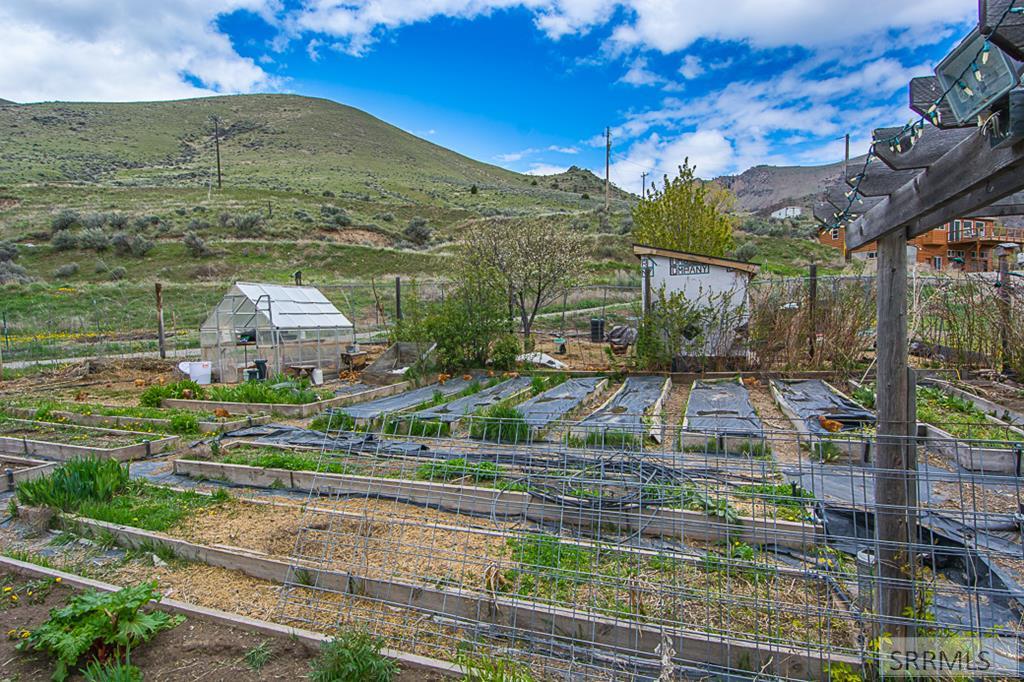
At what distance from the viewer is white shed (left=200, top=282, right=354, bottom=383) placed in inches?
534

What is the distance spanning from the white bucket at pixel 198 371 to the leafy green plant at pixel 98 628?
10948mm

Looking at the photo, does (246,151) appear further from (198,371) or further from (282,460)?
(282,460)

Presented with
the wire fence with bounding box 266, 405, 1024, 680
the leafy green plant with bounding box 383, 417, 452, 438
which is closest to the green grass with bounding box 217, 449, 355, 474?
the leafy green plant with bounding box 383, 417, 452, 438

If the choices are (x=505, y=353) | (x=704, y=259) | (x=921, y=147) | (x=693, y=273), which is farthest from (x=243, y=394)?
(x=704, y=259)

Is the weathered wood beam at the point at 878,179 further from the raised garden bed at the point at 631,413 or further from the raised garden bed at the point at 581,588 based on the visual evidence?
the raised garden bed at the point at 631,413

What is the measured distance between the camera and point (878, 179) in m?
2.87

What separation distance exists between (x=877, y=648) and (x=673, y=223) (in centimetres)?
1840

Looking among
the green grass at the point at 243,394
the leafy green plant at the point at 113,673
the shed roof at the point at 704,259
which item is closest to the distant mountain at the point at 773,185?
the shed roof at the point at 704,259

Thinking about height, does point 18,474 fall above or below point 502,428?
below

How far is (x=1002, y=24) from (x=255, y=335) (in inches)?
562

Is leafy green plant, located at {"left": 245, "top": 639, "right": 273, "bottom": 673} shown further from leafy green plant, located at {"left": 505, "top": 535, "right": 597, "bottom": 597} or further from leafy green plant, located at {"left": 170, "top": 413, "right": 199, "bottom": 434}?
leafy green plant, located at {"left": 170, "top": 413, "right": 199, "bottom": 434}

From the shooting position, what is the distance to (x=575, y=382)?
1071 cm

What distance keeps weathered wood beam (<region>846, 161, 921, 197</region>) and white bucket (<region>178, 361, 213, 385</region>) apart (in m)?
13.7

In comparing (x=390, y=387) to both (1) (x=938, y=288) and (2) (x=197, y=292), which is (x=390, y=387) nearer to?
(1) (x=938, y=288)
